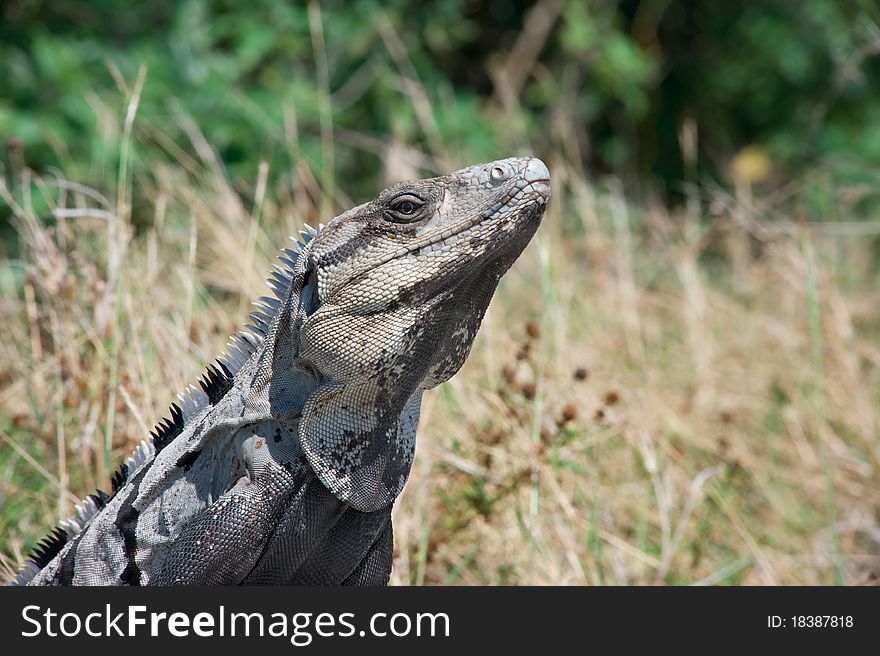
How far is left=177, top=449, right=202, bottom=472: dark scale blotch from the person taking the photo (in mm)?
2949

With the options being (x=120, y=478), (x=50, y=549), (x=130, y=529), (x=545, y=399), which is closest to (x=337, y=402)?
(x=130, y=529)

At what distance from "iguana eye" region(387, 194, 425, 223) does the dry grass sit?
114cm

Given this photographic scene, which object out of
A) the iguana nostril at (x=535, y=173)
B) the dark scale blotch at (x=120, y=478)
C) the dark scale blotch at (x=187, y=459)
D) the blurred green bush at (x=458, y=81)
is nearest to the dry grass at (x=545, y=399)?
the blurred green bush at (x=458, y=81)

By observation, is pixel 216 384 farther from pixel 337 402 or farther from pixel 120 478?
pixel 337 402

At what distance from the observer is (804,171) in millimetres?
9836

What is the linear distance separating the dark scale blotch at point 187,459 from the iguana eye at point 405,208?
73cm

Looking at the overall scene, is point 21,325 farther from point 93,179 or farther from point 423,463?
point 423,463

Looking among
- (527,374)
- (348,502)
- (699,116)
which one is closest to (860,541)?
(527,374)

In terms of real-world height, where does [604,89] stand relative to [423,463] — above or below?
above

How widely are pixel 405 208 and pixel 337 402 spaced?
474mm

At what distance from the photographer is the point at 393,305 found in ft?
9.07

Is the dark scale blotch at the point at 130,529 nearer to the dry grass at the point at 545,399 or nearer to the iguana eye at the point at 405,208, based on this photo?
the dry grass at the point at 545,399

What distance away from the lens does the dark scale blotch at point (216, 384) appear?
308cm

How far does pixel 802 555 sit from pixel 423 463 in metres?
1.72
